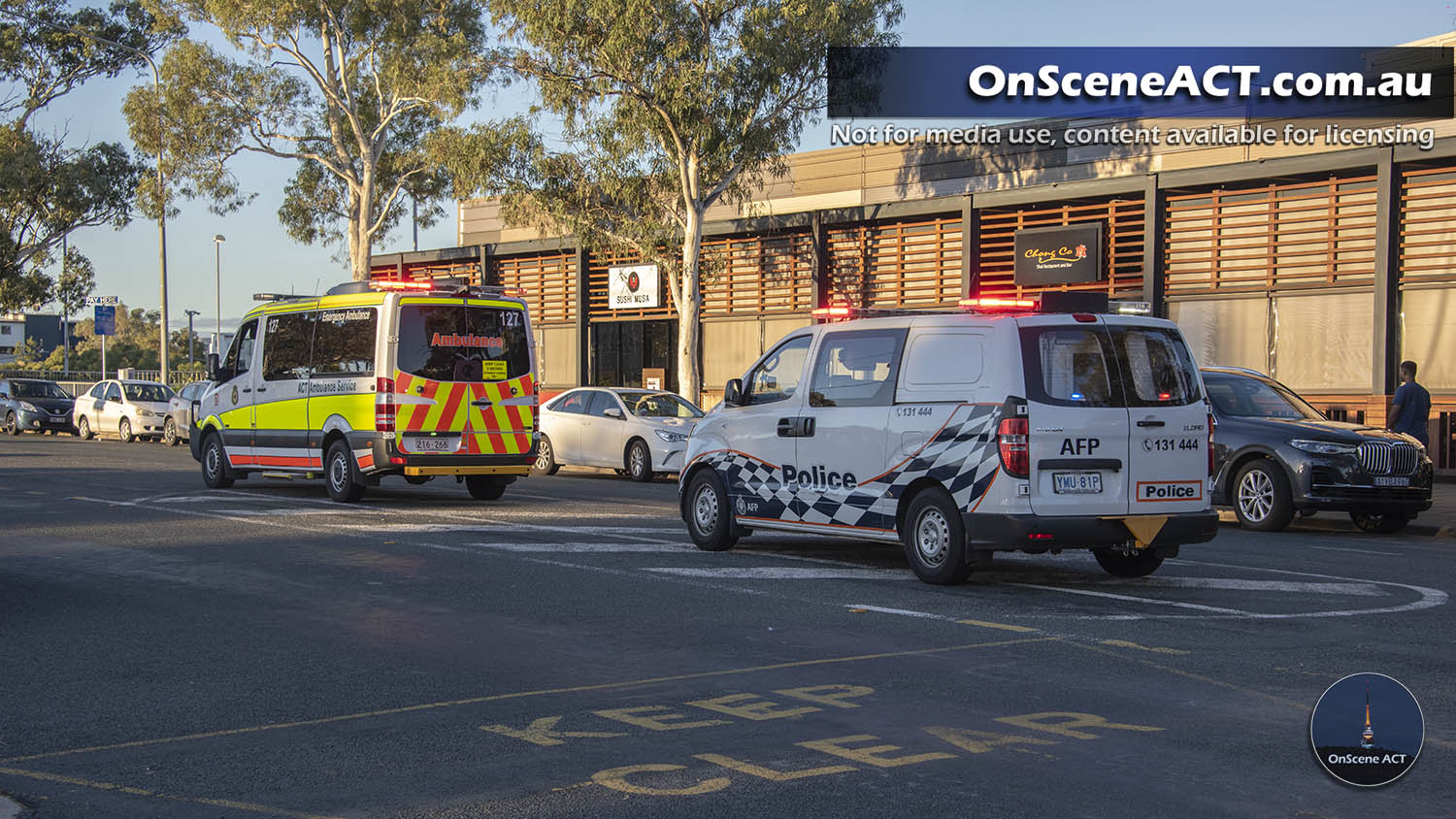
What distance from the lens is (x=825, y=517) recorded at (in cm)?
1165

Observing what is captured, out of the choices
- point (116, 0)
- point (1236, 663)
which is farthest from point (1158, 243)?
point (116, 0)

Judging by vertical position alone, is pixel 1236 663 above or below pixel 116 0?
below

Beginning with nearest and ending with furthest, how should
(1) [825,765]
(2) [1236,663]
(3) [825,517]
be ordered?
(1) [825,765] < (2) [1236,663] < (3) [825,517]

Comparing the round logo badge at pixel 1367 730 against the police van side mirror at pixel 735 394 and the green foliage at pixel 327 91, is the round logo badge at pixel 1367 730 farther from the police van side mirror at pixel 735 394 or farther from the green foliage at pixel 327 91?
the green foliage at pixel 327 91

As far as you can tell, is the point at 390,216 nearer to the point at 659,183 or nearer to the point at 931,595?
the point at 659,183

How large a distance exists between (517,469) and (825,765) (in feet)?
41.5

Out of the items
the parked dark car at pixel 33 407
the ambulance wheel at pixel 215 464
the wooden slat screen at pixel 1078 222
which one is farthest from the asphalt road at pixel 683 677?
the parked dark car at pixel 33 407

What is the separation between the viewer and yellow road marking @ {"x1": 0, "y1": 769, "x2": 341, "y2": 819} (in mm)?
5098

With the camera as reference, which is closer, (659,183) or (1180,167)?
(1180,167)

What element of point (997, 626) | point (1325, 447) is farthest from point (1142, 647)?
point (1325, 447)

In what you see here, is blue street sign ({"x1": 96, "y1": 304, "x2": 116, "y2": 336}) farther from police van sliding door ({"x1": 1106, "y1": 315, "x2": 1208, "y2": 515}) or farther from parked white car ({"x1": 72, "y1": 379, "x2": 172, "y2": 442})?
police van sliding door ({"x1": 1106, "y1": 315, "x2": 1208, "y2": 515})

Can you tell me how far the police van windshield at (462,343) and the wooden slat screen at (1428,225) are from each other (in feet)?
47.0

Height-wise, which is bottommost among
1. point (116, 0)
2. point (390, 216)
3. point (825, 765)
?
point (825, 765)

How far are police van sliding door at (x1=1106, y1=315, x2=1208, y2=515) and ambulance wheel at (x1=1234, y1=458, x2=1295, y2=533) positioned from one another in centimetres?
556
